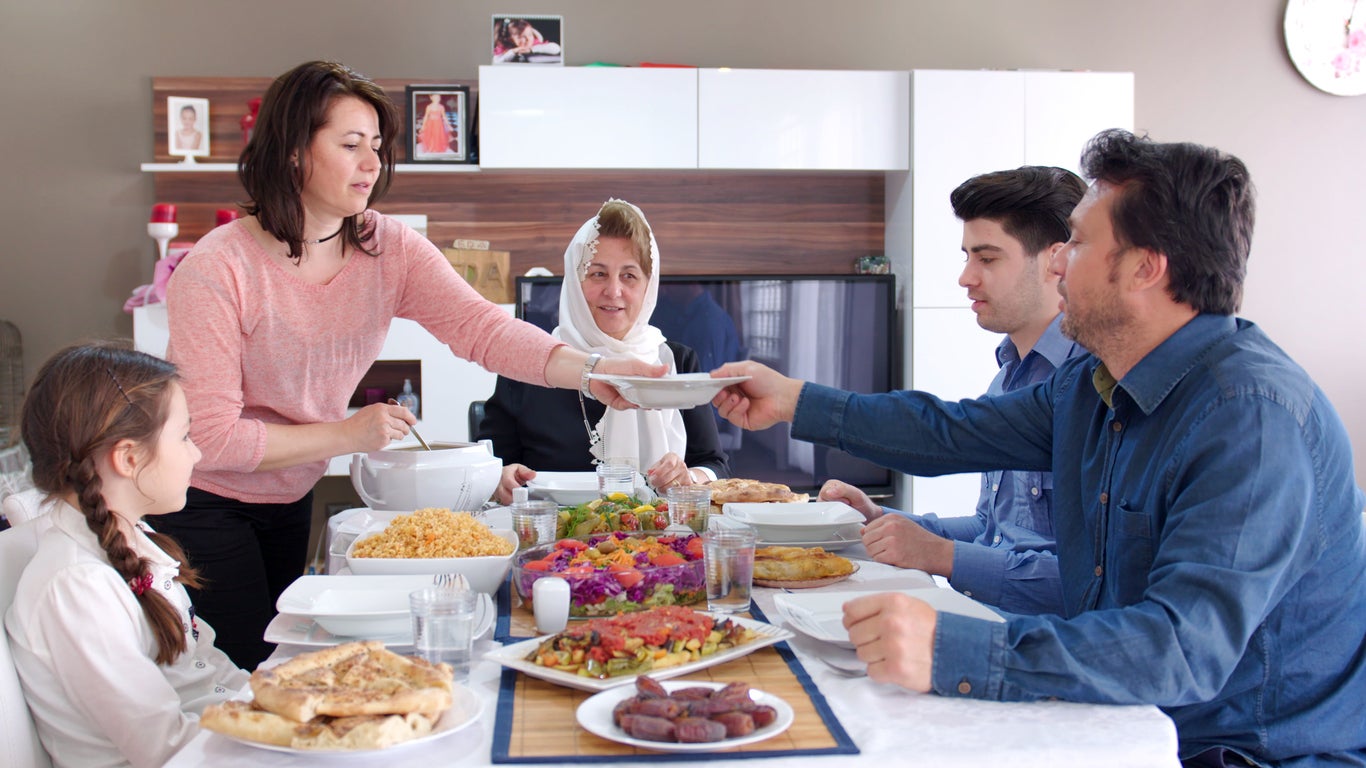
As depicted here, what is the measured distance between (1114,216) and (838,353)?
3.17 meters

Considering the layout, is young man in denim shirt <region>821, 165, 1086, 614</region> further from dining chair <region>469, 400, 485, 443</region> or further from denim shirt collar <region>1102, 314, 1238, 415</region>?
dining chair <region>469, 400, 485, 443</region>

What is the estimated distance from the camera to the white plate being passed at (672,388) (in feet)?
6.12

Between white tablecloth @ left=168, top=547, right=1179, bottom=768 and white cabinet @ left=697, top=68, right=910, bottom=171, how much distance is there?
3.45 m

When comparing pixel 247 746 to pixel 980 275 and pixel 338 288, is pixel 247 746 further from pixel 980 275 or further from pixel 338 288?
pixel 980 275

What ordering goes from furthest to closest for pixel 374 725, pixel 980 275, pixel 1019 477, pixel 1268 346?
pixel 980 275
pixel 1019 477
pixel 1268 346
pixel 374 725

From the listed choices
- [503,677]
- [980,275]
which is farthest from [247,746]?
[980,275]

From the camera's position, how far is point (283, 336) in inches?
82.2

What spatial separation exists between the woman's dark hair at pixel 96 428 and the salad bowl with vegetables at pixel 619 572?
0.47 meters

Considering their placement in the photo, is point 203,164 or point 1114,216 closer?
point 1114,216

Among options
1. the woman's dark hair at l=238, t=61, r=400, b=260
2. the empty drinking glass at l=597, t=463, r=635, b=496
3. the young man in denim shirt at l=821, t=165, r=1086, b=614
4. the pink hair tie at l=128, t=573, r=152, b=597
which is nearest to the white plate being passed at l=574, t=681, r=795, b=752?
the pink hair tie at l=128, t=573, r=152, b=597

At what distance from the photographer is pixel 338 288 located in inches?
86.0

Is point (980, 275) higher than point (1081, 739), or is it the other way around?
point (980, 275)

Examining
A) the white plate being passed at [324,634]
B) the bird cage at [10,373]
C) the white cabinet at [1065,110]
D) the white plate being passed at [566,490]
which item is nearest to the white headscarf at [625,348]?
the white plate being passed at [566,490]

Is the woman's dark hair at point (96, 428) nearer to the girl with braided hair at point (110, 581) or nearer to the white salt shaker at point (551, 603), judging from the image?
the girl with braided hair at point (110, 581)
